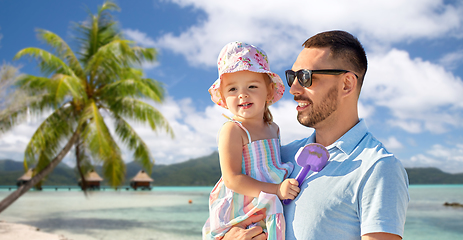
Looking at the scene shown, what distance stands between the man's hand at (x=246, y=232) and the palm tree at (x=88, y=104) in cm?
1102

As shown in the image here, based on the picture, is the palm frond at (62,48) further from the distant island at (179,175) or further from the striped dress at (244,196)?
the distant island at (179,175)

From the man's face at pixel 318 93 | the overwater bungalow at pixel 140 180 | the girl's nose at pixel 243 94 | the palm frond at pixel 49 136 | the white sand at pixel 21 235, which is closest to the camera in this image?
the man's face at pixel 318 93

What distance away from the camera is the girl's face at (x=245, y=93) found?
7.10ft

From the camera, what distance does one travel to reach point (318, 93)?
1.99 metres

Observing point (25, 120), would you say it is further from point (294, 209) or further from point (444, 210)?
point (444, 210)

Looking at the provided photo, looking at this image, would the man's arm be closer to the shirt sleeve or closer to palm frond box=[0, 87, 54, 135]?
the shirt sleeve

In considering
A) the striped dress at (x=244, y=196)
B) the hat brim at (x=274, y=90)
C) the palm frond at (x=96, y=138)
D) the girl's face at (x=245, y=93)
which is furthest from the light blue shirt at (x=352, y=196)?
the palm frond at (x=96, y=138)

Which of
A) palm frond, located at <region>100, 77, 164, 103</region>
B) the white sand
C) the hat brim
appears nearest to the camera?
the hat brim

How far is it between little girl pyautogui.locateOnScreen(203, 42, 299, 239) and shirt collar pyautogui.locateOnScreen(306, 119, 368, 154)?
31cm

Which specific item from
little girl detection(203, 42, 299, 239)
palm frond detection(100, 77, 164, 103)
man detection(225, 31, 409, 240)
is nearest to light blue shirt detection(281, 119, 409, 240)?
man detection(225, 31, 409, 240)

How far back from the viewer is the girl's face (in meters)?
2.16

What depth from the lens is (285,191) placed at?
1.81 m

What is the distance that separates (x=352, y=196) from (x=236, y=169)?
2.28 feet

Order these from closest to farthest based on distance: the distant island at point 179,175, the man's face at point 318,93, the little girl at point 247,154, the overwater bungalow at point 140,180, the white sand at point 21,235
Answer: the little girl at point 247,154
the man's face at point 318,93
the white sand at point 21,235
the overwater bungalow at point 140,180
the distant island at point 179,175
